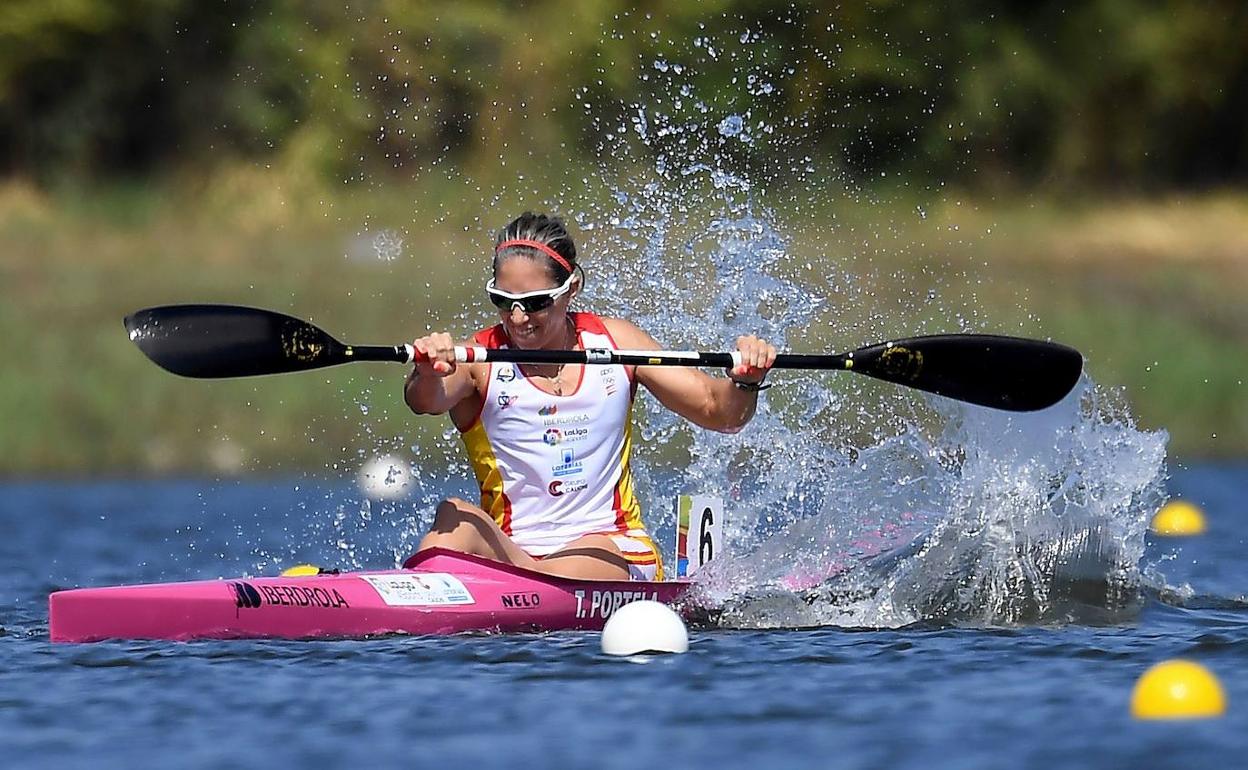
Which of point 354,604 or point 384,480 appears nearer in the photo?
point 354,604

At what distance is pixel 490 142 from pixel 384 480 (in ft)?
20.8

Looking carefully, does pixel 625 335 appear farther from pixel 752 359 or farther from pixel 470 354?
pixel 470 354

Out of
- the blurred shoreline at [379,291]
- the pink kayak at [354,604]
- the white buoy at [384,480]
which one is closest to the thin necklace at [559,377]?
the pink kayak at [354,604]

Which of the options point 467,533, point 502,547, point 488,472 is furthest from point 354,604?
point 488,472

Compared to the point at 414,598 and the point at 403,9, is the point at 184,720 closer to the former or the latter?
the point at 414,598

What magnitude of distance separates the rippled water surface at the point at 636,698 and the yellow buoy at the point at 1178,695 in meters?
0.06

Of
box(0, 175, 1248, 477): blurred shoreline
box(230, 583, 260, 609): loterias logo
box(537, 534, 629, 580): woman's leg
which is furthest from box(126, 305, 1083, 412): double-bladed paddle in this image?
box(0, 175, 1248, 477): blurred shoreline

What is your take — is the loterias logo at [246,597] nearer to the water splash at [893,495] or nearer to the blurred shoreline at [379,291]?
the water splash at [893,495]

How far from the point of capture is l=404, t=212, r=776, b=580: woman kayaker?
8305mm

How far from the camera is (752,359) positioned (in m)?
8.43

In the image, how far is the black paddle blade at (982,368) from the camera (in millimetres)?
9195

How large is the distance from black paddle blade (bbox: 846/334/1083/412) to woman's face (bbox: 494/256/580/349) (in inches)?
55.5

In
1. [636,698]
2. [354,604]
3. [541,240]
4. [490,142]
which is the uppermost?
[490,142]

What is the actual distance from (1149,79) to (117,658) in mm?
21323
